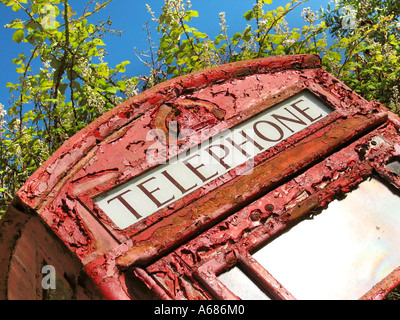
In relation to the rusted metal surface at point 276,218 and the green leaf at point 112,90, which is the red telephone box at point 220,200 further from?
the green leaf at point 112,90

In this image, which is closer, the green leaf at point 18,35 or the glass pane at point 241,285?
the glass pane at point 241,285

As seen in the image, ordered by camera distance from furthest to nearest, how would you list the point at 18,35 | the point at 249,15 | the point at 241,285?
the point at 249,15
the point at 18,35
the point at 241,285

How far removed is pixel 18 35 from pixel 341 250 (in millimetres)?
2483

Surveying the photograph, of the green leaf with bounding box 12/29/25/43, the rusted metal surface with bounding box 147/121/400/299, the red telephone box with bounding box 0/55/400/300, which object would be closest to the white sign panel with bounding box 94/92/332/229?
the red telephone box with bounding box 0/55/400/300

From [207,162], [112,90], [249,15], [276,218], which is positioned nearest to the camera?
[276,218]

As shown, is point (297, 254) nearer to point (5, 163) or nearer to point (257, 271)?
point (257, 271)

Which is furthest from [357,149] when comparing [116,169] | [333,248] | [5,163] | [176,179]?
[5,163]

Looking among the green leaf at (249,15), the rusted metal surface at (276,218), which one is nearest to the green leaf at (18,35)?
the green leaf at (249,15)

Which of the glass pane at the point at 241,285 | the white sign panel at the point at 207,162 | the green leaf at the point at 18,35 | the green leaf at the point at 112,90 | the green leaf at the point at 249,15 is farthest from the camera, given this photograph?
the green leaf at the point at 249,15

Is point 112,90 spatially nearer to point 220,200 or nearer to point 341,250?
point 220,200

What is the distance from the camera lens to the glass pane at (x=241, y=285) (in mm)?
1306

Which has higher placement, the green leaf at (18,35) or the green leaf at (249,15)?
the green leaf at (18,35)

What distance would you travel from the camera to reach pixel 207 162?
1.62m

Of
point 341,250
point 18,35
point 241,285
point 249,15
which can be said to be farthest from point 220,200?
point 249,15
